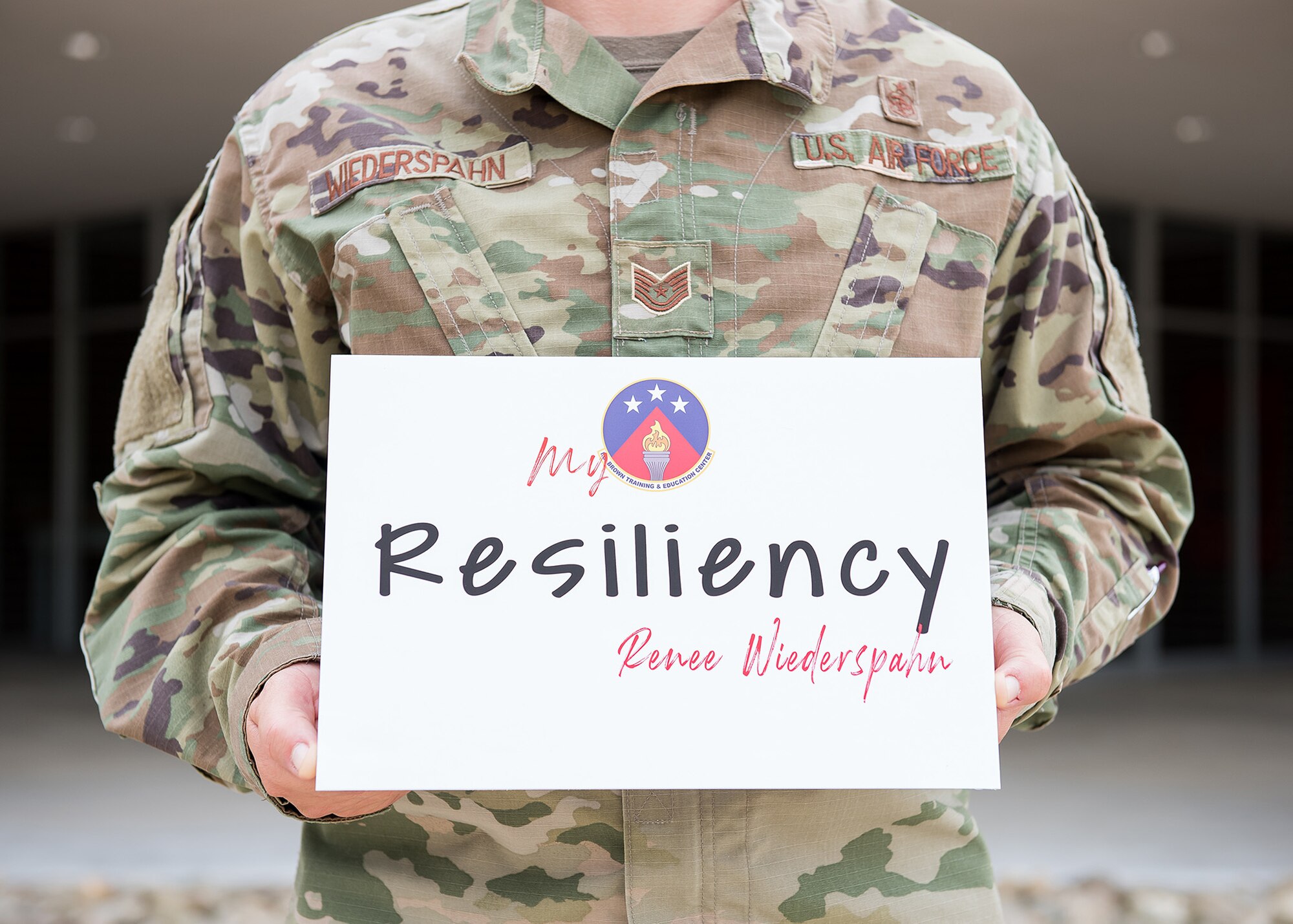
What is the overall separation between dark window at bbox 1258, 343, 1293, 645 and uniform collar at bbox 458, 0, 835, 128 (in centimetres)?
930

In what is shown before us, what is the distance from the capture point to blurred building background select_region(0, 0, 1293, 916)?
5.28 m

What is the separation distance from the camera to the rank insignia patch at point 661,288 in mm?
829

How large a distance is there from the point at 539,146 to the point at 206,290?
30 centimetres

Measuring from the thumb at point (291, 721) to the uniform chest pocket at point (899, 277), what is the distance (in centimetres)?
42

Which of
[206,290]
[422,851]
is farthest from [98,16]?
[422,851]

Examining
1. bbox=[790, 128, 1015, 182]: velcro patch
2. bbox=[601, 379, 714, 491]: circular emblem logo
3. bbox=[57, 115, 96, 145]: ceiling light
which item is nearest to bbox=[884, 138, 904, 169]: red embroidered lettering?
bbox=[790, 128, 1015, 182]: velcro patch

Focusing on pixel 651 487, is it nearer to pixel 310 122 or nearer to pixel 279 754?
pixel 279 754

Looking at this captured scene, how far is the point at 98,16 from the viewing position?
16.8 feet

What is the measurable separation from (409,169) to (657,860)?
53cm

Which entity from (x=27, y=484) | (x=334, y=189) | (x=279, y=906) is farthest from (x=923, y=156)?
(x=27, y=484)

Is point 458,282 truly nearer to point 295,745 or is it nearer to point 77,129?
point 295,745

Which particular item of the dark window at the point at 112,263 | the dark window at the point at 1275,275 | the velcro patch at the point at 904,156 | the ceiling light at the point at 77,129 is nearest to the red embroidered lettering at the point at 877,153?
the velcro patch at the point at 904,156

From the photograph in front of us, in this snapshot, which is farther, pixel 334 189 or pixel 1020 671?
pixel 334 189

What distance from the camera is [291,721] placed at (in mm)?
708
